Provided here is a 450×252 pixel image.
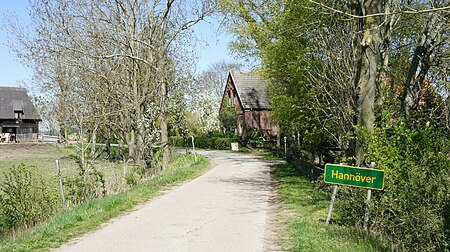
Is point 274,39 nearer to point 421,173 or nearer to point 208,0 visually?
point 208,0

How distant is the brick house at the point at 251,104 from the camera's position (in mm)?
51438

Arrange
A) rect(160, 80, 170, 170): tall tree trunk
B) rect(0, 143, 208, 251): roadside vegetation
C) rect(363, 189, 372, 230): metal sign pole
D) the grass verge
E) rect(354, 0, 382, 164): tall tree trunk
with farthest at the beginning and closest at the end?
1. rect(160, 80, 170, 170): tall tree trunk
2. rect(354, 0, 382, 164): tall tree trunk
3. rect(0, 143, 208, 251): roadside vegetation
4. rect(363, 189, 372, 230): metal sign pole
5. the grass verge

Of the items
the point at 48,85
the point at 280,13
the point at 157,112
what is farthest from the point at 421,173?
the point at 48,85

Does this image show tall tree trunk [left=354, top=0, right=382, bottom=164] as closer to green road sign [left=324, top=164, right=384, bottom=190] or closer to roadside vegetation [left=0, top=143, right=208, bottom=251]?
green road sign [left=324, top=164, right=384, bottom=190]

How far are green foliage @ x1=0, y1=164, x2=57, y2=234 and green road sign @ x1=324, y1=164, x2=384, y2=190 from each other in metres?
7.38

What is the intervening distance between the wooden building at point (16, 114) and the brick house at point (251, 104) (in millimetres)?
35609

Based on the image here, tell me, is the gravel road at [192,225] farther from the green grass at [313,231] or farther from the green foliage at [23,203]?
the green foliage at [23,203]

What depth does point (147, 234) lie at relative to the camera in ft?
30.2

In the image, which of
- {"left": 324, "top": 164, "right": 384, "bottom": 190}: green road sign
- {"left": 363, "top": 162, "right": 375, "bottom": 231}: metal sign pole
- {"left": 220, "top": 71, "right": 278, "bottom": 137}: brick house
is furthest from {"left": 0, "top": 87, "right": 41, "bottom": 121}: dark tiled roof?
{"left": 363, "top": 162, "right": 375, "bottom": 231}: metal sign pole

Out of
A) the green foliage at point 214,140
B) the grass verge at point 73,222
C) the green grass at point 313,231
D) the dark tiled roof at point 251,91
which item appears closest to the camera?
the green grass at point 313,231

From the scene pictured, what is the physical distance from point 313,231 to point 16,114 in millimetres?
75241

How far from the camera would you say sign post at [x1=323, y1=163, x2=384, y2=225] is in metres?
8.33

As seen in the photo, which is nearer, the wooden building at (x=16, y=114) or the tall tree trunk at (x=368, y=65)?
the tall tree trunk at (x=368, y=65)

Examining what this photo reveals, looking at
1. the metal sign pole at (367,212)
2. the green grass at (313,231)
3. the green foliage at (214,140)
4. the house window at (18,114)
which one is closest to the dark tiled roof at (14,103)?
the house window at (18,114)
